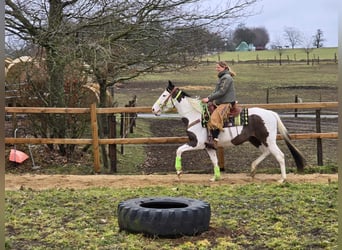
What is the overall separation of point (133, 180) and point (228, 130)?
5.60 ft

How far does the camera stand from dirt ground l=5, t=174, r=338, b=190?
306 inches

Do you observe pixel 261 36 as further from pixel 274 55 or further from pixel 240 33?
pixel 240 33

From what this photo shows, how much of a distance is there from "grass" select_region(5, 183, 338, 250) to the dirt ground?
0.79 m

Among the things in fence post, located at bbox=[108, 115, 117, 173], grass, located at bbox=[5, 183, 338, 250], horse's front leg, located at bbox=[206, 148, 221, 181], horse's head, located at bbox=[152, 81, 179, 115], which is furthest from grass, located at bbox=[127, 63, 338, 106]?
grass, located at bbox=[5, 183, 338, 250]

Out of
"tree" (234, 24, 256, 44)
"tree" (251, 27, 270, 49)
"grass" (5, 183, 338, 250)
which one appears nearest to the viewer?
"grass" (5, 183, 338, 250)

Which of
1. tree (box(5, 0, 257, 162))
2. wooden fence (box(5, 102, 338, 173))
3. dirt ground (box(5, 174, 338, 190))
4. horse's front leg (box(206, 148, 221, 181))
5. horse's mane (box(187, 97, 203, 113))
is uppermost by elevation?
tree (box(5, 0, 257, 162))

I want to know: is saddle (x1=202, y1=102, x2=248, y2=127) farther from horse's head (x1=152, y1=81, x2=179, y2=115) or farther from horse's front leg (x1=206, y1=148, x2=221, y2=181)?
horse's head (x1=152, y1=81, x2=179, y2=115)

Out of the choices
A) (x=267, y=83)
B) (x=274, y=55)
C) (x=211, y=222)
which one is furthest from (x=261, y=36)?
(x=211, y=222)

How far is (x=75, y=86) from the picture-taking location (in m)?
11.4

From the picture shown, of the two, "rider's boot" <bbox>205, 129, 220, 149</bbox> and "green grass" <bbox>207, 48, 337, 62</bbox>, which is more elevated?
"green grass" <bbox>207, 48, 337, 62</bbox>

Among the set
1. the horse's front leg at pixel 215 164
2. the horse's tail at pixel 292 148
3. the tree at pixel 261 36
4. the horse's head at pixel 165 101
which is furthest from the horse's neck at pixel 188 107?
the tree at pixel 261 36

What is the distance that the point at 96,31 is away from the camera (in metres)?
11.0

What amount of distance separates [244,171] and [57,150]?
4.01m

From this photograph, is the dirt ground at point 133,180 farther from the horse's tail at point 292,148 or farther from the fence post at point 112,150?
the fence post at point 112,150
